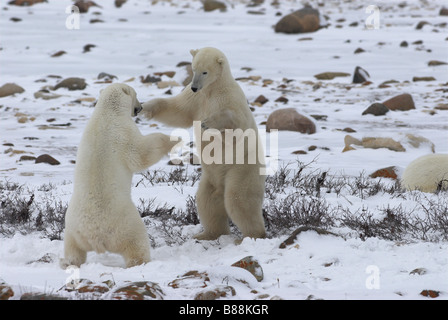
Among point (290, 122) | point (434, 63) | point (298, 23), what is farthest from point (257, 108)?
point (298, 23)

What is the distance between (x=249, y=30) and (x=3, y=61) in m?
8.23

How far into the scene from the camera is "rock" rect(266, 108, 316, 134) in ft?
29.1

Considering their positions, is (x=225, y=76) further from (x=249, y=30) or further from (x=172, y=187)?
(x=249, y=30)

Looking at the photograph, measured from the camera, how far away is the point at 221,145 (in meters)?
4.38

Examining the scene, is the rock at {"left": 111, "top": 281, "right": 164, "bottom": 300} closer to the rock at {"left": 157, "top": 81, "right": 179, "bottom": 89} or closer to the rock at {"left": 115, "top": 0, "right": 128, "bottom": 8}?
the rock at {"left": 157, "top": 81, "right": 179, "bottom": 89}

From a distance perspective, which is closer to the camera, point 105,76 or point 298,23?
point 105,76

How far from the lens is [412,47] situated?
1666cm

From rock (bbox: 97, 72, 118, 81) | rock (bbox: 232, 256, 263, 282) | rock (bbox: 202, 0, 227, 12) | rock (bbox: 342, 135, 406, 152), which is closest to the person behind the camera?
rock (bbox: 232, 256, 263, 282)

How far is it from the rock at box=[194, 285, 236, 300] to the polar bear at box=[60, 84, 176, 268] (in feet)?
3.17

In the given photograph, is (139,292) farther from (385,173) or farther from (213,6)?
(213,6)

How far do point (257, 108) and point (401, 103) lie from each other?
101 inches

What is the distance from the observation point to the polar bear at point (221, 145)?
4301 mm

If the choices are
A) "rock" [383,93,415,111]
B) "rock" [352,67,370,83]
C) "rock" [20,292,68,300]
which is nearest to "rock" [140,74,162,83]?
"rock" [352,67,370,83]
